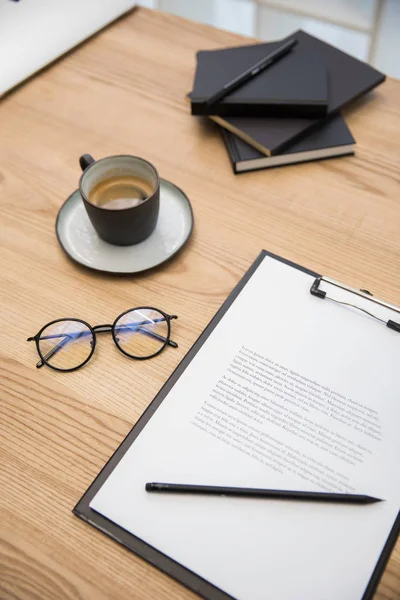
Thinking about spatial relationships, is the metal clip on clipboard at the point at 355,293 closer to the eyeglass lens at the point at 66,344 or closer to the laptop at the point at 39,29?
the eyeglass lens at the point at 66,344

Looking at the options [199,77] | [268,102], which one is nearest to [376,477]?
Result: [268,102]

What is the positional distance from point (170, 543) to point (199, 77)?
0.72 metres

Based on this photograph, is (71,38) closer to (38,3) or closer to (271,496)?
(38,3)

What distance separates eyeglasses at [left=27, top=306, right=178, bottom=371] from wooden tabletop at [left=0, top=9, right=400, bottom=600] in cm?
1

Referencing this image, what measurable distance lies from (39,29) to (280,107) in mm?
489

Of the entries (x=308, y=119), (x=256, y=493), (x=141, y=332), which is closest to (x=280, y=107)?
(x=308, y=119)

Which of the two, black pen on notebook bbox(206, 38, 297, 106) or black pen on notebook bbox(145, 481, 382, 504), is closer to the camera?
black pen on notebook bbox(145, 481, 382, 504)

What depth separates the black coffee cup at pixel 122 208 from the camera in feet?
2.34

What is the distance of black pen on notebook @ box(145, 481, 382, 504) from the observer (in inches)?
22.0

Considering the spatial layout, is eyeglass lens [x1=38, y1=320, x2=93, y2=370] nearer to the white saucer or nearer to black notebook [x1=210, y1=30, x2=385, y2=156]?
the white saucer

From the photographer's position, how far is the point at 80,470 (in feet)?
1.97

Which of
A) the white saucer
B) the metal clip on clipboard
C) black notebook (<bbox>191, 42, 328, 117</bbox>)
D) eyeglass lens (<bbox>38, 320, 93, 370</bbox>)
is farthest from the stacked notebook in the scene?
eyeglass lens (<bbox>38, 320, 93, 370</bbox>)

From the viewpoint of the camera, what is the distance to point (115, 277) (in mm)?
760

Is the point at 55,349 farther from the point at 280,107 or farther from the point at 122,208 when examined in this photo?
the point at 280,107
